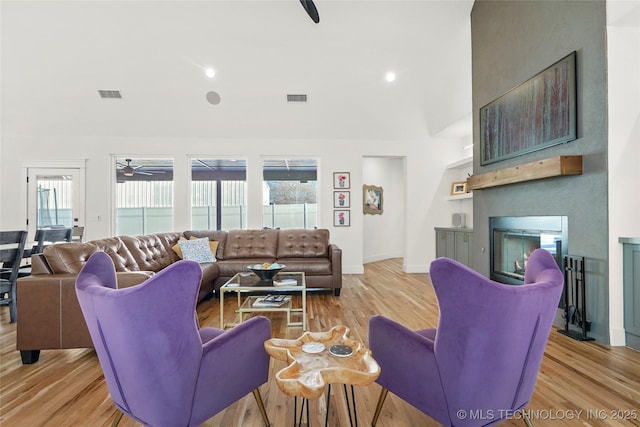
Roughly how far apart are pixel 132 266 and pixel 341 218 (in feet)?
11.5

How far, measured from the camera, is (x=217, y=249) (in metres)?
4.65

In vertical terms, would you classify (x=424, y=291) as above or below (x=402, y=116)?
below

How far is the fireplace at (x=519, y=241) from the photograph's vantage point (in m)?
2.87

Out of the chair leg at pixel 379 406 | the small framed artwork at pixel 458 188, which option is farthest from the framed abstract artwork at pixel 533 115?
the chair leg at pixel 379 406

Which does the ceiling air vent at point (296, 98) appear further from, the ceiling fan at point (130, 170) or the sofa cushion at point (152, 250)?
the ceiling fan at point (130, 170)

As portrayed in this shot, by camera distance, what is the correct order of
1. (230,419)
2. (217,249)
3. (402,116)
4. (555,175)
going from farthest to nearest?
(402,116)
(217,249)
(555,175)
(230,419)

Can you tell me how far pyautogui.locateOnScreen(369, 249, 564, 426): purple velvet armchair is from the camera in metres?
1.08

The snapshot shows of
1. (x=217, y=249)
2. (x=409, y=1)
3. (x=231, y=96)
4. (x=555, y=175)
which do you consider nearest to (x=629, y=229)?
(x=555, y=175)

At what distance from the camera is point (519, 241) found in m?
3.38

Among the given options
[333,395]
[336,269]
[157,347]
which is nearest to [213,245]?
[336,269]

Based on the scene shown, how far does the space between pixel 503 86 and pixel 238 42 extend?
3.49 metres

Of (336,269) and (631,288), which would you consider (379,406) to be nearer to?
(631,288)

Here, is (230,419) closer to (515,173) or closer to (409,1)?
(515,173)

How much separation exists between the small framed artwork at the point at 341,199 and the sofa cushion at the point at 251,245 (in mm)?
1405
